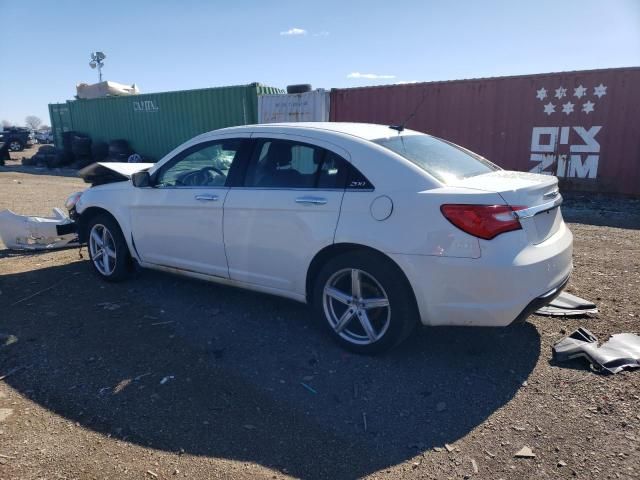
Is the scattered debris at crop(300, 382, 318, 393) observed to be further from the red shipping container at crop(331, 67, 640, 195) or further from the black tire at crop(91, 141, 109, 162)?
the black tire at crop(91, 141, 109, 162)

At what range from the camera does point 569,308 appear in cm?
415

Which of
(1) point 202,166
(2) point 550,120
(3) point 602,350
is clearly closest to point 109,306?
(1) point 202,166

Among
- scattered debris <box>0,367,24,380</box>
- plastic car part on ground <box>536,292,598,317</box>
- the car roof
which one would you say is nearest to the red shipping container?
plastic car part on ground <box>536,292,598,317</box>

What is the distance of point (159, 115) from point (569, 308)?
18.7 metres

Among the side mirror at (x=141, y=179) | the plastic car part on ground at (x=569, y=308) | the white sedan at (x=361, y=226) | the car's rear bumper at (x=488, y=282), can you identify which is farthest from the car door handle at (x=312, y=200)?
the plastic car part on ground at (x=569, y=308)

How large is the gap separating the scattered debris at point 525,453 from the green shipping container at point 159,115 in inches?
609

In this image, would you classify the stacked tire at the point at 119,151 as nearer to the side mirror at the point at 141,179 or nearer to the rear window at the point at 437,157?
the side mirror at the point at 141,179

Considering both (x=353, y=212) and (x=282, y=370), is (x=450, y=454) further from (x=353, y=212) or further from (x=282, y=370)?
(x=353, y=212)

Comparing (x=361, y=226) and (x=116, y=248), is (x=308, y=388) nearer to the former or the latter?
(x=361, y=226)

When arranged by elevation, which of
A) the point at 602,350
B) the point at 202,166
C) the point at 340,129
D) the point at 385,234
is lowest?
the point at 602,350

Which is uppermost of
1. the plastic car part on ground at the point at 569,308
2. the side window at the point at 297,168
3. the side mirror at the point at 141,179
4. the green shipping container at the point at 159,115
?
the green shipping container at the point at 159,115

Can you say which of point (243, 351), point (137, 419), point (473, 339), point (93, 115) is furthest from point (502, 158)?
point (93, 115)

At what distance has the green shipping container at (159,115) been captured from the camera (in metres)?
17.1

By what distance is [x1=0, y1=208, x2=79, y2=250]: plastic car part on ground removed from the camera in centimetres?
646
